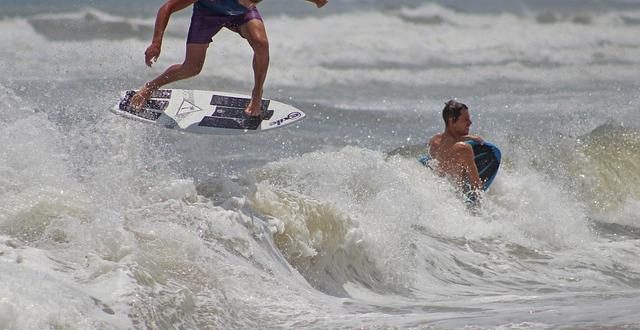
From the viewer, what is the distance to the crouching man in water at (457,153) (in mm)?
10703

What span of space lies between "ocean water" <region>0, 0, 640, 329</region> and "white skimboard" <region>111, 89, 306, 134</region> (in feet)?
0.71

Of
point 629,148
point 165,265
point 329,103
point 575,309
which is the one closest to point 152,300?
point 165,265

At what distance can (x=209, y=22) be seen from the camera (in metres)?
9.12

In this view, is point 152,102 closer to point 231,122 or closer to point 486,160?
point 231,122

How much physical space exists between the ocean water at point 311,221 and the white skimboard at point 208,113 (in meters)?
0.22

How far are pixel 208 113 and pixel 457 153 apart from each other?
2163mm

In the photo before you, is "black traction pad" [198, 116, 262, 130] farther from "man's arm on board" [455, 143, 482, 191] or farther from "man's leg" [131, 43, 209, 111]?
"man's arm on board" [455, 143, 482, 191]

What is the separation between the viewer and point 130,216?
7844 mm

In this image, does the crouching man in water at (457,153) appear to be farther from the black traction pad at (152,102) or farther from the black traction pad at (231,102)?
the black traction pad at (152,102)

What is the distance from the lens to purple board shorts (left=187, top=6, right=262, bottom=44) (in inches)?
357

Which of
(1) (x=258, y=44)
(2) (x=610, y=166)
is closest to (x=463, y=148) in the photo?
(1) (x=258, y=44)

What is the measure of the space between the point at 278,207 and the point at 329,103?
32.6 ft

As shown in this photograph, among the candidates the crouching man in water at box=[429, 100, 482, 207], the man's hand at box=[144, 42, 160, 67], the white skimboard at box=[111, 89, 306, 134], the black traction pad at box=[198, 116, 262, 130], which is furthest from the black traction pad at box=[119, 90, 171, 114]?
the crouching man in water at box=[429, 100, 482, 207]

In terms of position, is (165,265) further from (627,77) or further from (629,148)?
(627,77)
